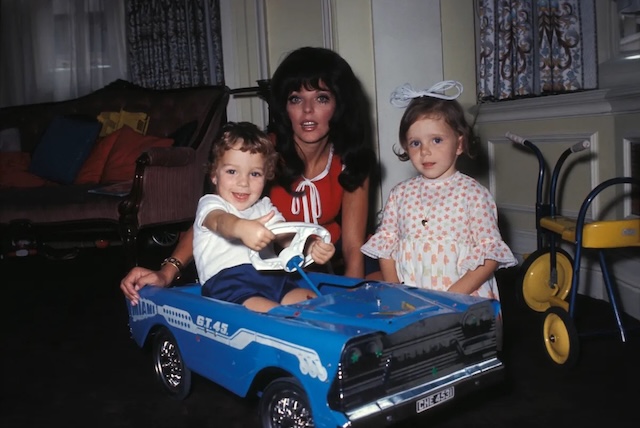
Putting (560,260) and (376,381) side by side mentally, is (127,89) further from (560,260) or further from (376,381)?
Answer: (376,381)

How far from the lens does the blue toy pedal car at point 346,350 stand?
148cm

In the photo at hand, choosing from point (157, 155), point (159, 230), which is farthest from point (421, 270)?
point (159, 230)

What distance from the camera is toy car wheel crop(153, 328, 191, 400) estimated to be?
2080 mm

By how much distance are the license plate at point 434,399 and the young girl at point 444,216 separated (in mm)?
576

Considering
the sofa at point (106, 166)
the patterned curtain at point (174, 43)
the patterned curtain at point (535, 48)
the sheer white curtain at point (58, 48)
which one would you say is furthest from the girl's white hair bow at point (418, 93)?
the sheer white curtain at point (58, 48)

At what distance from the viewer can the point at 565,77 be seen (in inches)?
133

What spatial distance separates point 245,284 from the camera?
6.58 ft

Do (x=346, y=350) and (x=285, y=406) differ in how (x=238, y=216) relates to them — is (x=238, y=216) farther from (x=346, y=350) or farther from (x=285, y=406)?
(x=346, y=350)

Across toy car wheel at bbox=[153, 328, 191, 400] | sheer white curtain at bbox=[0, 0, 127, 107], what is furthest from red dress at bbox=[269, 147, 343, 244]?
sheer white curtain at bbox=[0, 0, 127, 107]

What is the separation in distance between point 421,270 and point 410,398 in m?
0.77

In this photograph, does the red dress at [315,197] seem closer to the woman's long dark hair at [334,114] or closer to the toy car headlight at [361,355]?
Result: the woman's long dark hair at [334,114]

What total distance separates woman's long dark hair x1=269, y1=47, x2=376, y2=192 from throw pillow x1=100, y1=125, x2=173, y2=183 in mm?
2010

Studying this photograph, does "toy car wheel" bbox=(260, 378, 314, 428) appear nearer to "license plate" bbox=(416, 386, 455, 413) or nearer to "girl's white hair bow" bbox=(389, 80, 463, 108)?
"license plate" bbox=(416, 386, 455, 413)

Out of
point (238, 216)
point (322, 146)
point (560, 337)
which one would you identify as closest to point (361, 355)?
point (238, 216)
